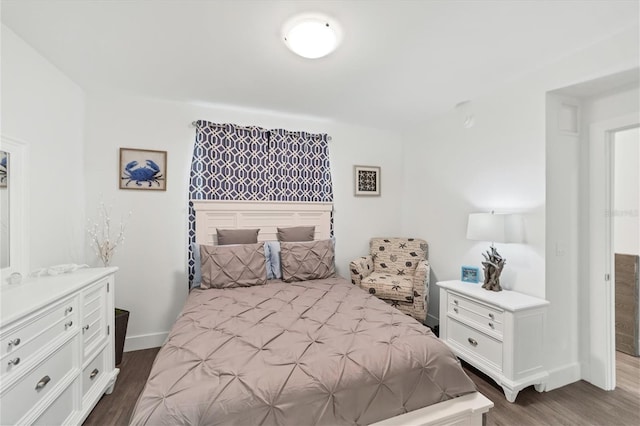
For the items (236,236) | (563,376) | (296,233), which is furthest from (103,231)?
(563,376)

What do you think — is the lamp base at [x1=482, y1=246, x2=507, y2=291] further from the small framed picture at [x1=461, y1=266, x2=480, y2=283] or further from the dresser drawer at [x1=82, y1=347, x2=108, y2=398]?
the dresser drawer at [x1=82, y1=347, x2=108, y2=398]

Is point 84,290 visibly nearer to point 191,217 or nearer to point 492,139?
point 191,217

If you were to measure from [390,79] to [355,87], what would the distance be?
324 millimetres

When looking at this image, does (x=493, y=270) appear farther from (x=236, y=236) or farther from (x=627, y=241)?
(x=236, y=236)

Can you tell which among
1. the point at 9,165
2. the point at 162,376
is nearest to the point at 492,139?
the point at 162,376

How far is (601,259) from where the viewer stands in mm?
2223

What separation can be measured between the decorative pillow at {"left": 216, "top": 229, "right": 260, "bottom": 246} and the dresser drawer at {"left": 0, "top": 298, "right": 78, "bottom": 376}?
1344 millimetres

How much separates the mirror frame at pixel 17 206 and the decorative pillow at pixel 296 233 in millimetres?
2055

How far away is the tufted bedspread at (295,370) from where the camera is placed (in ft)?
3.72

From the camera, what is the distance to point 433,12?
161 centimetres

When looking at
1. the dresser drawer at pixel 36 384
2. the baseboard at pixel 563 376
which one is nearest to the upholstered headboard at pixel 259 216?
→ the dresser drawer at pixel 36 384

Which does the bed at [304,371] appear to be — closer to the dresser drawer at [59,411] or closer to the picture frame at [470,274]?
the dresser drawer at [59,411]

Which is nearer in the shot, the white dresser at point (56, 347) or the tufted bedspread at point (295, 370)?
the tufted bedspread at point (295, 370)

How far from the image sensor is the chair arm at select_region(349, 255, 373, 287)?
126 inches
